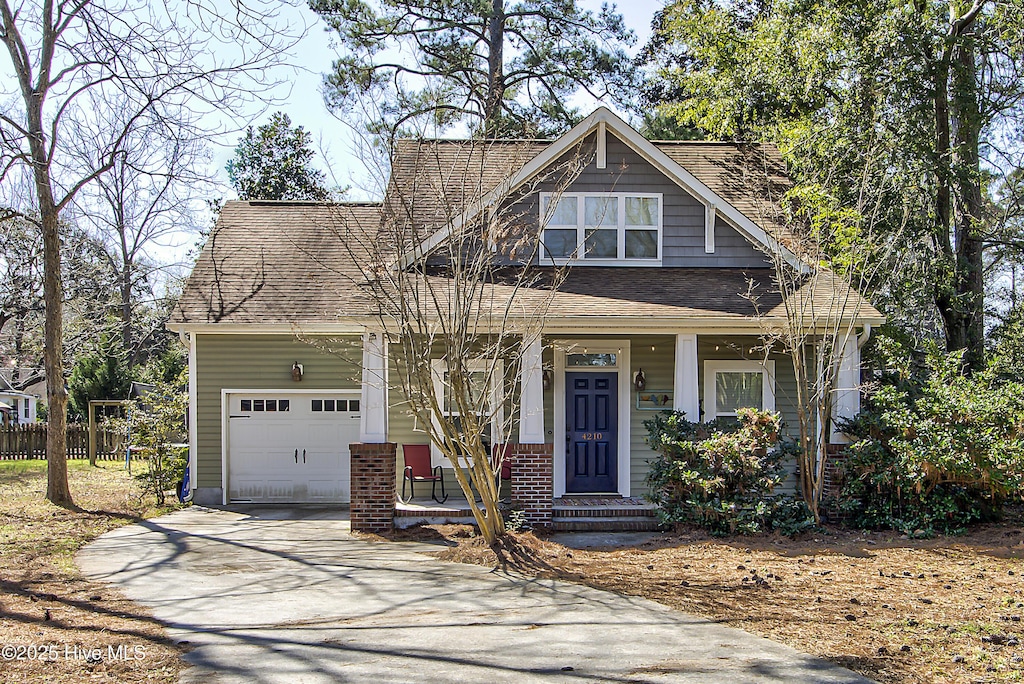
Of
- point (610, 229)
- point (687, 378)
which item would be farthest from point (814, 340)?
point (610, 229)

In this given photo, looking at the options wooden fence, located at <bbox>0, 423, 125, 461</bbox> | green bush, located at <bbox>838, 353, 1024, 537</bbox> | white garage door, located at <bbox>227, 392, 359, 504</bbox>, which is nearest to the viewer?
green bush, located at <bbox>838, 353, 1024, 537</bbox>

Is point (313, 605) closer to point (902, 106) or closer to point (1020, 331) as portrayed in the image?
point (1020, 331)

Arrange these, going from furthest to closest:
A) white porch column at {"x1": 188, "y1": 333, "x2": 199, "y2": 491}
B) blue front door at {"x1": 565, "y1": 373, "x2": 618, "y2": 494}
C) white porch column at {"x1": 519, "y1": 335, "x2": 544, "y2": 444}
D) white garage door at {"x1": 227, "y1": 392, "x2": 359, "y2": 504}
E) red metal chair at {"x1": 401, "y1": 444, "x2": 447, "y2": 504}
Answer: white garage door at {"x1": 227, "y1": 392, "x2": 359, "y2": 504}
white porch column at {"x1": 188, "y1": 333, "x2": 199, "y2": 491}
blue front door at {"x1": 565, "y1": 373, "x2": 618, "y2": 494}
red metal chair at {"x1": 401, "y1": 444, "x2": 447, "y2": 504}
white porch column at {"x1": 519, "y1": 335, "x2": 544, "y2": 444}

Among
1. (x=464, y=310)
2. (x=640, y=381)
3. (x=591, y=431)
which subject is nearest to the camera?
(x=464, y=310)

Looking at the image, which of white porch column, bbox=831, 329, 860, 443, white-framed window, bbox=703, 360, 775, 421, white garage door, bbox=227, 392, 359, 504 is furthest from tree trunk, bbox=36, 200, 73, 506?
white porch column, bbox=831, 329, 860, 443

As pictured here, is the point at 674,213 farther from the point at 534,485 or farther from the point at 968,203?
the point at 968,203

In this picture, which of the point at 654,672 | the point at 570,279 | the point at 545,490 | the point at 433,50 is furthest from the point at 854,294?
the point at 433,50

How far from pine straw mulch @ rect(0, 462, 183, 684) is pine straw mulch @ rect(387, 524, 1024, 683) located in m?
3.98

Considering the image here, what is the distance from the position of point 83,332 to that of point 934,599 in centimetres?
2179

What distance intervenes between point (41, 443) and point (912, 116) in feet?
79.7

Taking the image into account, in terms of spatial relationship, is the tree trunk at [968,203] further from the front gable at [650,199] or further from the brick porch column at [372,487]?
the brick porch column at [372,487]

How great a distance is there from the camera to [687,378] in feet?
42.6

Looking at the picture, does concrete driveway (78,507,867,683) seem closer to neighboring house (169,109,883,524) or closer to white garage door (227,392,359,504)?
neighboring house (169,109,883,524)

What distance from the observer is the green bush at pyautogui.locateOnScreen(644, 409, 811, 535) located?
457 inches
